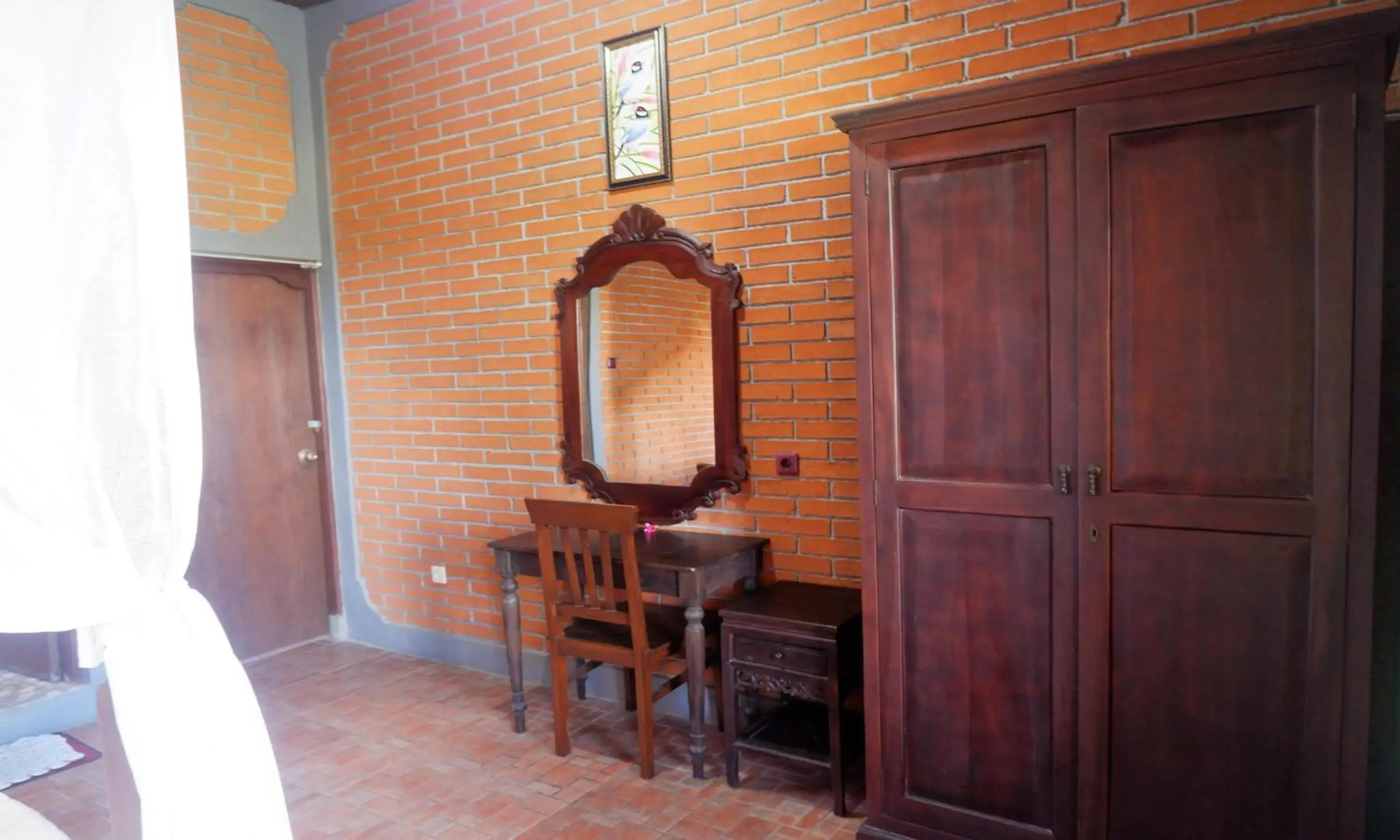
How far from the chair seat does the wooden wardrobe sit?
87cm

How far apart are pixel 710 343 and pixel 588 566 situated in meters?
0.94

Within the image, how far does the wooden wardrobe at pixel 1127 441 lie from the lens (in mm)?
1822

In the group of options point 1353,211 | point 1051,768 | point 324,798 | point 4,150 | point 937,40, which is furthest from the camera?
point 324,798

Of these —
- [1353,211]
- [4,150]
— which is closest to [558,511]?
[4,150]

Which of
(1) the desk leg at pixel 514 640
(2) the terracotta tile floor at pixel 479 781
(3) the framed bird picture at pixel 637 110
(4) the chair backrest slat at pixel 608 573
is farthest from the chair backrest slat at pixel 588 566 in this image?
(3) the framed bird picture at pixel 637 110

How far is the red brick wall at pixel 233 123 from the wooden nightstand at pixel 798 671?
3111 millimetres

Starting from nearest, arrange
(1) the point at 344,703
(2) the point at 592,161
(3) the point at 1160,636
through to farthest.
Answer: (3) the point at 1160,636 < (2) the point at 592,161 < (1) the point at 344,703

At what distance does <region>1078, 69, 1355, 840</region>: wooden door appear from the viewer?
1.83 m

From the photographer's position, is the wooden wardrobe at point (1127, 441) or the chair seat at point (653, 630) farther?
the chair seat at point (653, 630)

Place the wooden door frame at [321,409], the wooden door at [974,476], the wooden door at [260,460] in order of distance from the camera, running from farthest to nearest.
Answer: the wooden door frame at [321,409]
the wooden door at [260,460]
the wooden door at [974,476]

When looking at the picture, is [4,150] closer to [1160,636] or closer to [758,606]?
[758,606]

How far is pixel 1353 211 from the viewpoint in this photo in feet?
5.83

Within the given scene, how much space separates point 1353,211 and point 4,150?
2494mm

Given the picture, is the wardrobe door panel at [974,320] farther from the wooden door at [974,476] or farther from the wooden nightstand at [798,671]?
the wooden nightstand at [798,671]
